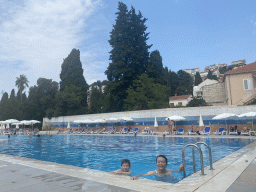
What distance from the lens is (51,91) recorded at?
4550 centimetres

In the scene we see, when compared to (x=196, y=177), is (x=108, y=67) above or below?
above

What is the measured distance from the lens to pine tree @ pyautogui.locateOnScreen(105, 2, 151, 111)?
35.7 m

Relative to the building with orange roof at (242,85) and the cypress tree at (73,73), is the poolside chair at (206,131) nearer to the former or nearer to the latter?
the building with orange roof at (242,85)

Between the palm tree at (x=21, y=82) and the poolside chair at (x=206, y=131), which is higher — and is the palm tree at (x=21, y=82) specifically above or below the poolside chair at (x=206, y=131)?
above

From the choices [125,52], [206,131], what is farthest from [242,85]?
[125,52]

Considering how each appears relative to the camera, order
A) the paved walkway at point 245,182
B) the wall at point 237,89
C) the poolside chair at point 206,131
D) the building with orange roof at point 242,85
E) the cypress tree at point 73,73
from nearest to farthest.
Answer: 1. the paved walkway at point 245,182
2. the poolside chair at point 206,131
3. the building with orange roof at point 242,85
4. the wall at point 237,89
5. the cypress tree at point 73,73

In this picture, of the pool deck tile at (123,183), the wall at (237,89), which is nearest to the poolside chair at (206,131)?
the wall at (237,89)

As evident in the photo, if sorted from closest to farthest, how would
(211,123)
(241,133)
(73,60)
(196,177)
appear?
(196,177)
(241,133)
(211,123)
(73,60)

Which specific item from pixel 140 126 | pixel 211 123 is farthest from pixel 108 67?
pixel 211 123

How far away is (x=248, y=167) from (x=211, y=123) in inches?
643

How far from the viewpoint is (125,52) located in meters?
35.8

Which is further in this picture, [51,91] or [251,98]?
[51,91]

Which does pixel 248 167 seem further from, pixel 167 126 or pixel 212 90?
pixel 212 90

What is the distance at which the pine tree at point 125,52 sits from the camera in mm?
35688
